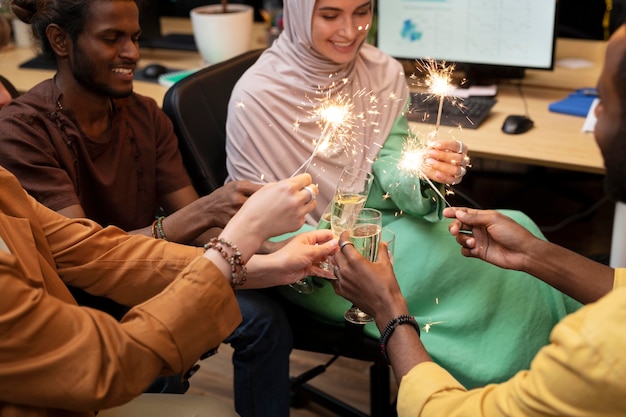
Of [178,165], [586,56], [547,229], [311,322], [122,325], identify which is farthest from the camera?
[547,229]

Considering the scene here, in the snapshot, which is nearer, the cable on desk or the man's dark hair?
the man's dark hair

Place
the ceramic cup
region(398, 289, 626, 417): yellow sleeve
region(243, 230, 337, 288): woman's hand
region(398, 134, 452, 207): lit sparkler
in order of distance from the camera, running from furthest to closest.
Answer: the ceramic cup, region(398, 134, 452, 207): lit sparkler, region(243, 230, 337, 288): woman's hand, region(398, 289, 626, 417): yellow sleeve

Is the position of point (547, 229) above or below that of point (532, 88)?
below

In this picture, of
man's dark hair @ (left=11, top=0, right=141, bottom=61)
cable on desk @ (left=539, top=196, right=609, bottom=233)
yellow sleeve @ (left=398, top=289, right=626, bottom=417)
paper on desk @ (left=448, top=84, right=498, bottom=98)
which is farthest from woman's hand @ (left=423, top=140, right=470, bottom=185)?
cable on desk @ (left=539, top=196, right=609, bottom=233)

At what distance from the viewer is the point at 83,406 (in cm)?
110

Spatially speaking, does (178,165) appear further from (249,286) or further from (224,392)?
(224,392)

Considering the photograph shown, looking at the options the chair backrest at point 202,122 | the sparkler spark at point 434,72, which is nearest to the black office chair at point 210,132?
the chair backrest at point 202,122

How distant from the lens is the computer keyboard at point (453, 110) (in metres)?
2.51

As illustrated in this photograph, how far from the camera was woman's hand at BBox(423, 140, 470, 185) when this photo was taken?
1785 millimetres

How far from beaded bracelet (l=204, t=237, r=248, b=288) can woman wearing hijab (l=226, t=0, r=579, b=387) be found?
0.52 metres

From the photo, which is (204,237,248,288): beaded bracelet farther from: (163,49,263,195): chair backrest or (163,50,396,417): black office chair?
(163,49,263,195): chair backrest

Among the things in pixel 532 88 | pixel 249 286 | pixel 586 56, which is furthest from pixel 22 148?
pixel 586 56

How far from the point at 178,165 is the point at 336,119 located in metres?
0.46

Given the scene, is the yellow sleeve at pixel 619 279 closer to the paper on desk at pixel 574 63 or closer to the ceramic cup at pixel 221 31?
the paper on desk at pixel 574 63
